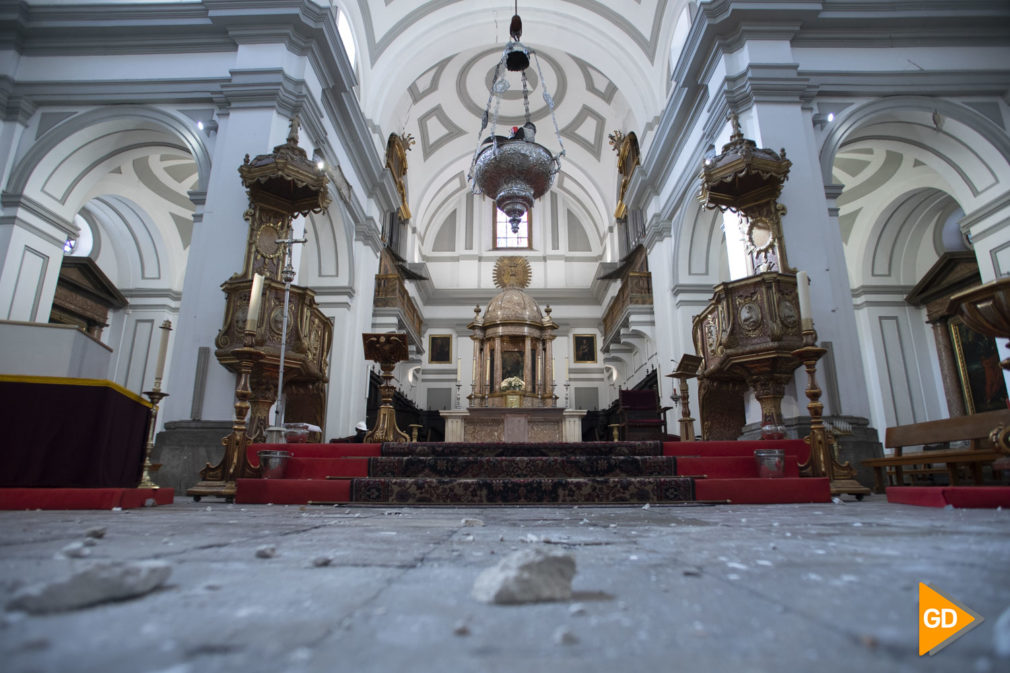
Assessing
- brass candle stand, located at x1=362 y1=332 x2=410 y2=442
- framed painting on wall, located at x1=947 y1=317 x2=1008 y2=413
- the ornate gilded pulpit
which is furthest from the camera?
framed painting on wall, located at x1=947 y1=317 x2=1008 y2=413

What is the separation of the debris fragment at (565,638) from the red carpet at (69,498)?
3.38 metres

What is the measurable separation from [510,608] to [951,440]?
6061mm

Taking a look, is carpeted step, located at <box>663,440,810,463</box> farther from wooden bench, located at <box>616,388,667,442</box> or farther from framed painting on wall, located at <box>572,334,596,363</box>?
framed painting on wall, located at <box>572,334,596,363</box>

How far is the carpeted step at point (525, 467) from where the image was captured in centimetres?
379

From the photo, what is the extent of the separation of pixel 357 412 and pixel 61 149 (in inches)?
226

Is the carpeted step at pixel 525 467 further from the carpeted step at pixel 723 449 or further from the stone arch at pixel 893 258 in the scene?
the stone arch at pixel 893 258

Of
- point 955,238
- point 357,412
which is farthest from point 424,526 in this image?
point 955,238

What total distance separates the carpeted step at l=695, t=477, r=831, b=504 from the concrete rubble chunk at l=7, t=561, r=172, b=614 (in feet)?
10.0

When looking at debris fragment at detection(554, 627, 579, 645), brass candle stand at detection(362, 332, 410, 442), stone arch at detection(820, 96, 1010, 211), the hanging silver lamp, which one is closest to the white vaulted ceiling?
the hanging silver lamp

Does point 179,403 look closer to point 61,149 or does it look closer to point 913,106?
point 61,149

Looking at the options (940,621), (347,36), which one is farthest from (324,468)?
(347,36)

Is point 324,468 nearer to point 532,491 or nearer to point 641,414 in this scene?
point 532,491

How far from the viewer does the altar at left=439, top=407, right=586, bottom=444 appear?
10.8 meters

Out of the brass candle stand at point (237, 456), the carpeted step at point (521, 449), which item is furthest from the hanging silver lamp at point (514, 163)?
the brass candle stand at point (237, 456)
